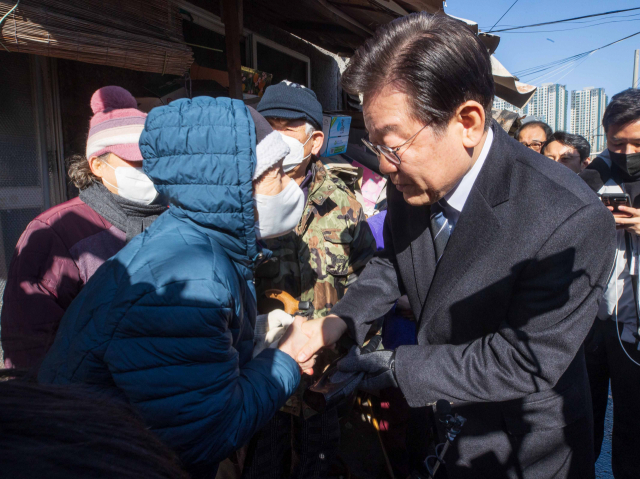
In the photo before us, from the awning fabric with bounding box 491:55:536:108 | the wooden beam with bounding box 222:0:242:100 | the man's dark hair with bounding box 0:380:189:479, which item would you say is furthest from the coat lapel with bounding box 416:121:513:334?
the awning fabric with bounding box 491:55:536:108

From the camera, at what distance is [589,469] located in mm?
1469

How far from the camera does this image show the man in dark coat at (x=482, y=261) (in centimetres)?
116

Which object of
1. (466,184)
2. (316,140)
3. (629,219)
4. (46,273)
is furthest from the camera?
(316,140)

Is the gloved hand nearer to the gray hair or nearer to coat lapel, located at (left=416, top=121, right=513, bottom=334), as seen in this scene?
coat lapel, located at (left=416, top=121, right=513, bottom=334)

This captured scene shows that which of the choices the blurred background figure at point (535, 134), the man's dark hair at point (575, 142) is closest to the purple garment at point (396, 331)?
the man's dark hair at point (575, 142)

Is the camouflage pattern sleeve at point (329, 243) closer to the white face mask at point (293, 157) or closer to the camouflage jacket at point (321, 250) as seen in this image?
the camouflage jacket at point (321, 250)

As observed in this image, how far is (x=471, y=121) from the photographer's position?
1253 mm

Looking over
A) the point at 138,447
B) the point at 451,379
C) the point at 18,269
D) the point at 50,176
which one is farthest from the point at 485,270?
the point at 50,176

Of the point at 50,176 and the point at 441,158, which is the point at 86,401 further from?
the point at 50,176

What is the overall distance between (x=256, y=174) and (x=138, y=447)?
0.89m

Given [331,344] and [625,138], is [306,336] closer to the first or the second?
[331,344]

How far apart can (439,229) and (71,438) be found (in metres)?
1.35

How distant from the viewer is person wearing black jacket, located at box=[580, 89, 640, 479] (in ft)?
7.52

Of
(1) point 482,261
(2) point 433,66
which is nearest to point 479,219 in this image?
(1) point 482,261
